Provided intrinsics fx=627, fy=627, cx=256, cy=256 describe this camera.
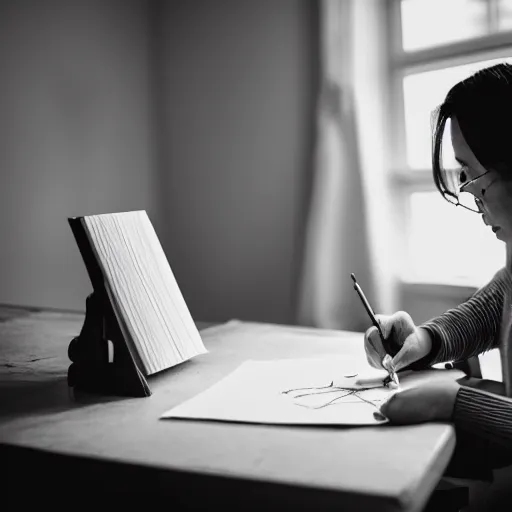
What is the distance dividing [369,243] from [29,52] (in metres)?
1.47

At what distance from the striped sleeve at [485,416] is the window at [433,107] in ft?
5.00

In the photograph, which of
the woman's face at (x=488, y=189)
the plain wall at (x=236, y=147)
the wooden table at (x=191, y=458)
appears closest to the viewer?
the wooden table at (x=191, y=458)

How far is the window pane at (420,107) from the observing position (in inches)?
92.4

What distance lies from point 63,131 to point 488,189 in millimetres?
1991

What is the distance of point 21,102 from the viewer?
235cm

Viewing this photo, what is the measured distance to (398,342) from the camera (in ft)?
3.32

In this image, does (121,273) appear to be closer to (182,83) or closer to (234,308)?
(234,308)

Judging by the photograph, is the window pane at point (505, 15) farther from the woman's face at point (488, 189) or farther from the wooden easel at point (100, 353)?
the wooden easel at point (100, 353)

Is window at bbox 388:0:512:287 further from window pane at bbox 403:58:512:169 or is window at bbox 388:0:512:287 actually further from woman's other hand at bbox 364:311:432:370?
woman's other hand at bbox 364:311:432:370

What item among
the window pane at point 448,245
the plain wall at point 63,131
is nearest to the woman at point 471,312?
the window pane at point 448,245

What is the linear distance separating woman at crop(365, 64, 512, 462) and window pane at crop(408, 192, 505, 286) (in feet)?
3.50

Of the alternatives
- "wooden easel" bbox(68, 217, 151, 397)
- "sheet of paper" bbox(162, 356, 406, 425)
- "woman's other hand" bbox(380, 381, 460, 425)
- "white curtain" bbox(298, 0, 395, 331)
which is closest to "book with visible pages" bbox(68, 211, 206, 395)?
"wooden easel" bbox(68, 217, 151, 397)

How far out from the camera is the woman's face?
90 centimetres

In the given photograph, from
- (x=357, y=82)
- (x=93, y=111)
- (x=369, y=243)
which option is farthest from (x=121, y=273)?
(x=93, y=111)
